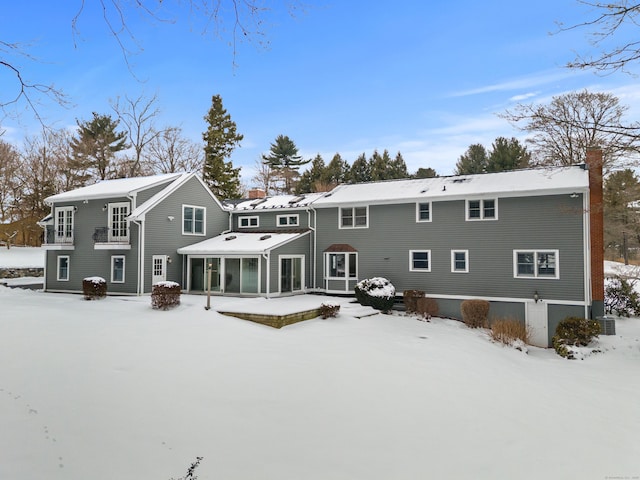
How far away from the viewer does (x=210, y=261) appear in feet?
71.4

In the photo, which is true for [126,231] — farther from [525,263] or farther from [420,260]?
[525,263]

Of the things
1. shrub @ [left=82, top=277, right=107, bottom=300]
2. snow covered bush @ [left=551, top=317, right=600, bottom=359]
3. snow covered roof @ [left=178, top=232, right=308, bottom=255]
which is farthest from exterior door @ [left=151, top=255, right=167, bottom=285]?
snow covered bush @ [left=551, top=317, right=600, bottom=359]

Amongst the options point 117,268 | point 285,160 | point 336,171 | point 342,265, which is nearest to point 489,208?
point 342,265

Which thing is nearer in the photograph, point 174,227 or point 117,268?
point 117,268

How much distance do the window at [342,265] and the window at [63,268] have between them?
1452cm

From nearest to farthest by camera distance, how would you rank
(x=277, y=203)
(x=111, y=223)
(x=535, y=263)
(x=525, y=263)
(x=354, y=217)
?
1. (x=535, y=263)
2. (x=525, y=263)
3. (x=111, y=223)
4. (x=354, y=217)
5. (x=277, y=203)

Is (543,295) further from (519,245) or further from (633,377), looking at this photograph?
(633,377)

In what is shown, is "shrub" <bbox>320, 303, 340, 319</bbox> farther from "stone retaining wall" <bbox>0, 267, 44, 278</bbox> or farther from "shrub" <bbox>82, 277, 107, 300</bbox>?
"stone retaining wall" <bbox>0, 267, 44, 278</bbox>

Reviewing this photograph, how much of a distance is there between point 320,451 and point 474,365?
24.8 feet

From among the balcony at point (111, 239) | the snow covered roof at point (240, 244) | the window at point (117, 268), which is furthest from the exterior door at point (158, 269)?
the window at point (117, 268)

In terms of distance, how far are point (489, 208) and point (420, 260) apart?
409 centimetres

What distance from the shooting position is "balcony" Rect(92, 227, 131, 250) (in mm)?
20438

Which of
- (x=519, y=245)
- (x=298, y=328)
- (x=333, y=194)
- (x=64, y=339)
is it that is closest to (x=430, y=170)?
(x=333, y=194)

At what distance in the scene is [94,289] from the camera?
19.6 meters
